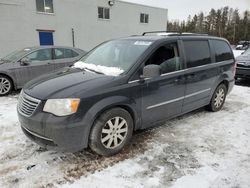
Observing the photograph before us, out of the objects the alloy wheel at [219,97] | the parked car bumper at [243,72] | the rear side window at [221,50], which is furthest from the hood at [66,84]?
the parked car bumper at [243,72]

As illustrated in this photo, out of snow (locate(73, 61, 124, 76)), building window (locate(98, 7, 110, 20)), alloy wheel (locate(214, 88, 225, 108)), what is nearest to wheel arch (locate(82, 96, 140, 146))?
snow (locate(73, 61, 124, 76))

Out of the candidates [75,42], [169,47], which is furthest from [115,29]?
[169,47]

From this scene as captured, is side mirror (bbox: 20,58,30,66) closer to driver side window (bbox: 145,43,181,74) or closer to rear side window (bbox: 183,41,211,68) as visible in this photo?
driver side window (bbox: 145,43,181,74)

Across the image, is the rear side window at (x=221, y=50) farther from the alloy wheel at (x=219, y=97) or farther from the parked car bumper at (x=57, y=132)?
the parked car bumper at (x=57, y=132)

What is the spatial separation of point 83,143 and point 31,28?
14.0 meters

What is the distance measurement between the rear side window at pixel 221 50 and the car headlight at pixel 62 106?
3.37 metres

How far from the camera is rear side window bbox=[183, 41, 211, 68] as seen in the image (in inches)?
156

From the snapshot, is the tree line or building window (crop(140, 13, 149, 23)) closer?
building window (crop(140, 13, 149, 23))

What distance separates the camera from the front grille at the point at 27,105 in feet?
8.95

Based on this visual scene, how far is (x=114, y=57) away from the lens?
143 inches

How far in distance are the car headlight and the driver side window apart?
1.29m

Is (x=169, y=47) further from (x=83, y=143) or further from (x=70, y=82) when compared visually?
(x=83, y=143)

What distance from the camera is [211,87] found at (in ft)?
15.0

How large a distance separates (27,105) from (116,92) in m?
1.18
